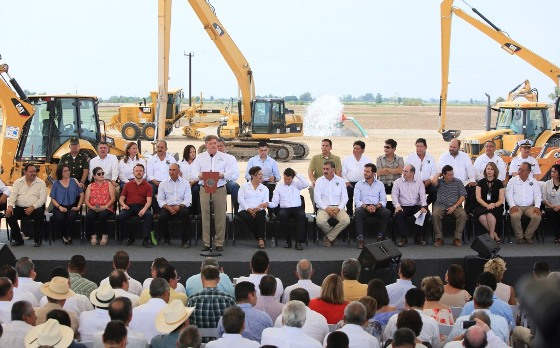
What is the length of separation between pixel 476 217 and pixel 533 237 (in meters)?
1.14

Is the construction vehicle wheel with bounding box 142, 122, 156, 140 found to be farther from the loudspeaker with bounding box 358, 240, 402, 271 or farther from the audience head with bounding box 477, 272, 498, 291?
the audience head with bounding box 477, 272, 498, 291

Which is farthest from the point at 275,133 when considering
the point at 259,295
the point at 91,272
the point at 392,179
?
the point at 259,295

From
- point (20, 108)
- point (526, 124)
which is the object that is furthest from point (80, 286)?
point (526, 124)

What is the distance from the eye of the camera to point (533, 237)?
1244 centimetres

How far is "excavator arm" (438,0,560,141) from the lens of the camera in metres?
25.4

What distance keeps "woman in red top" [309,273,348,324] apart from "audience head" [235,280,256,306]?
2.57 feet

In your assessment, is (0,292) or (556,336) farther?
(0,292)

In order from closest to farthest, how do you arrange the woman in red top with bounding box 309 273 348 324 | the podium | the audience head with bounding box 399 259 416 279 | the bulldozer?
1. the woman in red top with bounding box 309 273 348 324
2. the audience head with bounding box 399 259 416 279
3. the podium
4. the bulldozer

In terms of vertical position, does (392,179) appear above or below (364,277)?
above

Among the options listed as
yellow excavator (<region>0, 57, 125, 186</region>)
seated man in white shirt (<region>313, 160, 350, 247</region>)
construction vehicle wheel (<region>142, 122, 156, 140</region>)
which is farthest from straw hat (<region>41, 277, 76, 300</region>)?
construction vehicle wheel (<region>142, 122, 156, 140</region>)

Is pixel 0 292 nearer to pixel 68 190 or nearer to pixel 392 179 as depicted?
pixel 68 190

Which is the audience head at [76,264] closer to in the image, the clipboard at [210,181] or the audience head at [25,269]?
the audience head at [25,269]

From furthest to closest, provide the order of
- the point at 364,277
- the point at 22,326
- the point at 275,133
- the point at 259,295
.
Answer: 1. the point at 275,133
2. the point at 364,277
3. the point at 259,295
4. the point at 22,326

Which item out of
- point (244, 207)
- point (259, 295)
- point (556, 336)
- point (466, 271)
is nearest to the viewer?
point (556, 336)
